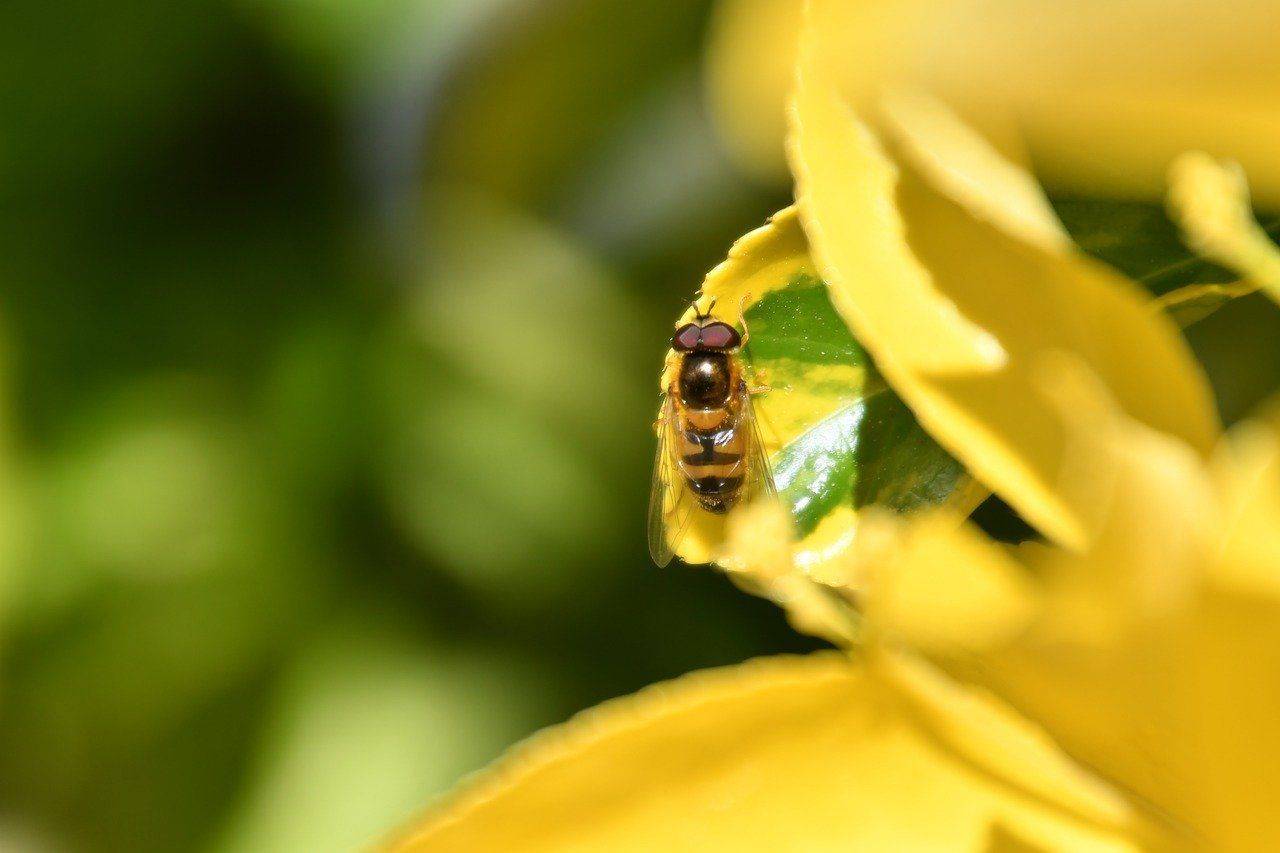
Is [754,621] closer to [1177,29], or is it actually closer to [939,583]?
[939,583]

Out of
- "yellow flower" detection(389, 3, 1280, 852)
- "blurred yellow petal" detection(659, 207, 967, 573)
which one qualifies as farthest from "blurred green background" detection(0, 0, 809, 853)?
"yellow flower" detection(389, 3, 1280, 852)

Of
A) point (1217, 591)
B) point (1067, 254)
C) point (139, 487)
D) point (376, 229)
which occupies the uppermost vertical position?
point (376, 229)

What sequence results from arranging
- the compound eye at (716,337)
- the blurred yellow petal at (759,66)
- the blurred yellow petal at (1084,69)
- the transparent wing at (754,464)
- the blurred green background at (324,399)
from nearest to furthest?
the blurred yellow petal at (1084,69), the blurred yellow petal at (759,66), the transparent wing at (754,464), the compound eye at (716,337), the blurred green background at (324,399)

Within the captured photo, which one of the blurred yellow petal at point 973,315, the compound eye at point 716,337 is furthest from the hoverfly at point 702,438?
the blurred yellow petal at point 973,315

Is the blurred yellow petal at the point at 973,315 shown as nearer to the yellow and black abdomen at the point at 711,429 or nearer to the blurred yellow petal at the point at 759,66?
the blurred yellow petal at the point at 759,66

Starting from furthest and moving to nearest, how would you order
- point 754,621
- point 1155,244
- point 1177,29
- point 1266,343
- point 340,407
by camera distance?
1. point 340,407
2. point 754,621
3. point 1266,343
4. point 1155,244
5. point 1177,29

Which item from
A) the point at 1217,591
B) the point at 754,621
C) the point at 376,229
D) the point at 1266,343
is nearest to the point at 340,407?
the point at 376,229

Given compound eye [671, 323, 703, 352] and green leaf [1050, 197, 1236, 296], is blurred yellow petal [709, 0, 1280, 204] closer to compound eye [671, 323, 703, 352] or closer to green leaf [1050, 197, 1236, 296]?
green leaf [1050, 197, 1236, 296]
